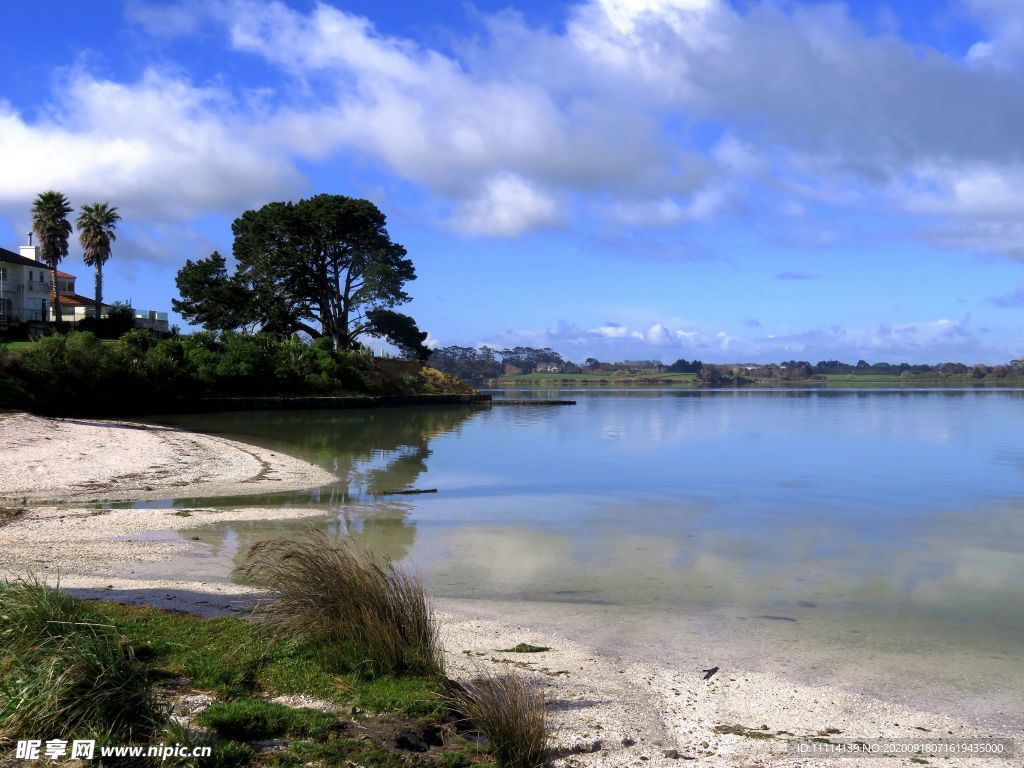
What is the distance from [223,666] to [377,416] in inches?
1854

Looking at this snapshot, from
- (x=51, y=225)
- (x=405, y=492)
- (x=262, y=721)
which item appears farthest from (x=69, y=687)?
(x=51, y=225)

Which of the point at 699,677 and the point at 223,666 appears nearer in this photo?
the point at 223,666

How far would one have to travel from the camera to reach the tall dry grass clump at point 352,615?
6.02 m

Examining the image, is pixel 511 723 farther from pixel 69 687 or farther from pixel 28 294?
pixel 28 294

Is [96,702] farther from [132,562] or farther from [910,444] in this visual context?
[910,444]

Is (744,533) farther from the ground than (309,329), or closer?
closer

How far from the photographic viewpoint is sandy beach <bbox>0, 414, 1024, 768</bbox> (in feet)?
18.0

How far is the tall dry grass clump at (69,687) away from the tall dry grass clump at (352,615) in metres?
1.42

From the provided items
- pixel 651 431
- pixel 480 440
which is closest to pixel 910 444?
pixel 651 431

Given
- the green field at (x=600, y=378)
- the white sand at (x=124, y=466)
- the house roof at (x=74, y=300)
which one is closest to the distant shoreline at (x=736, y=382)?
the green field at (x=600, y=378)

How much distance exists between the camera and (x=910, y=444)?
3447 cm

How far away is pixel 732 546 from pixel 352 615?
8.78 m

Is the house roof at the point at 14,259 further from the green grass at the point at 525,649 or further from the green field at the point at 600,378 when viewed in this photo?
the green field at the point at 600,378

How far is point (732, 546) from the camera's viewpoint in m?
13.5
